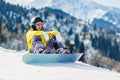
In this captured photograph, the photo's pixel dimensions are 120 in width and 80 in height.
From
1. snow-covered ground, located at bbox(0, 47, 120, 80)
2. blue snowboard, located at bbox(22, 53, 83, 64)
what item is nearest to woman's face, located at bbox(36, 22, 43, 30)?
blue snowboard, located at bbox(22, 53, 83, 64)

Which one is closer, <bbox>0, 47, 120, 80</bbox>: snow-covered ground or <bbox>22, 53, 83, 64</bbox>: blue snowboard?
<bbox>0, 47, 120, 80</bbox>: snow-covered ground

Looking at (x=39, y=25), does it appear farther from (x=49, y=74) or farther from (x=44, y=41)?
(x=49, y=74)

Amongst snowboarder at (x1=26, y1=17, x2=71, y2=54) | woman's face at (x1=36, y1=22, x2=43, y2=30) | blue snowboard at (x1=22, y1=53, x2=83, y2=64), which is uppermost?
woman's face at (x1=36, y1=22, x2=43, y2=30)

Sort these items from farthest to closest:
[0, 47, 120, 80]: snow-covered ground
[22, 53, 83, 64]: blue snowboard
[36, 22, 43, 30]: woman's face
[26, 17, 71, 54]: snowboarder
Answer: [36, 22, 43, 30]: woman's face → [26, 17, 71, 54]: snowboarder → [22, 53, 83, 64]: blue snowboard → [0, 47, 120, 80]: snow-covered ground

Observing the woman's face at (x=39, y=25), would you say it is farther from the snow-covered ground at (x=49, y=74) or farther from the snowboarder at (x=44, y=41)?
the snow-covered ground at (x=49, y=74)

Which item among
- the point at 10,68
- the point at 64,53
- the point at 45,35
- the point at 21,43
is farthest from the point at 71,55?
the point at 21,43

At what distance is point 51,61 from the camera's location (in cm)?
1261

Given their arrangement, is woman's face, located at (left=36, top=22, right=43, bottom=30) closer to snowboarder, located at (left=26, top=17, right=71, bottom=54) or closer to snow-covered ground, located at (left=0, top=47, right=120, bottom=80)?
snowboarder, located at (left=26, top=17, right=71, bottom=54)

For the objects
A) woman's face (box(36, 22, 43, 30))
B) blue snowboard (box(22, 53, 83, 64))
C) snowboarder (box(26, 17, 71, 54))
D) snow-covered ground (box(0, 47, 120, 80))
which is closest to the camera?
snow-covered ground (box(0, 47, 120, 80))

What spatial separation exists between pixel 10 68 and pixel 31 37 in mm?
2814

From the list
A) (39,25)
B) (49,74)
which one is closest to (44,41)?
(39,25)

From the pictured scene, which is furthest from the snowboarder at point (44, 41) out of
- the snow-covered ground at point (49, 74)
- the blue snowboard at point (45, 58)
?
the snow-covered ground at point (49, 74)

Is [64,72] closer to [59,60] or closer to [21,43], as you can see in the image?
[59,60]

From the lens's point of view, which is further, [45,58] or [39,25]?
[39,25]
